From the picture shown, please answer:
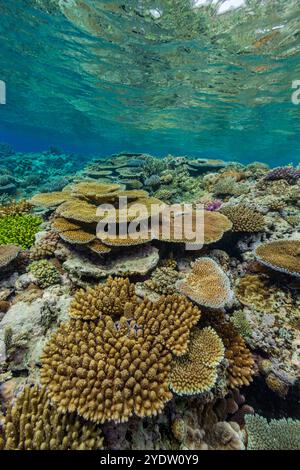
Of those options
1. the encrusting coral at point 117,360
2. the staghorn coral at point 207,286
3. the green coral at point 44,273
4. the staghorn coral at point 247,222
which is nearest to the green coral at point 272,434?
the encrusting coral at point 117,360

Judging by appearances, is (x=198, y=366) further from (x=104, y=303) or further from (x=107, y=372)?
(x=104, y=303)

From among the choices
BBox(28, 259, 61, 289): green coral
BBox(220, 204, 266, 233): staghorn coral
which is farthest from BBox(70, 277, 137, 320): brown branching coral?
BBox(220, 204, 266, 233): staghorn coral

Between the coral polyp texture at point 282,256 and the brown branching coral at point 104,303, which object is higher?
the coral polyp texture at point 282,256

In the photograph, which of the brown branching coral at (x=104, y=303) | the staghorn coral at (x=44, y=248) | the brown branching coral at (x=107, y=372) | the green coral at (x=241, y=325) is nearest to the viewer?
the brown branching coral at (x=107, y=372)

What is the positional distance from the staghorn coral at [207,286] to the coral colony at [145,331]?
0.02 meters

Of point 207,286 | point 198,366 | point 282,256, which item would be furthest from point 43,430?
point 282,256

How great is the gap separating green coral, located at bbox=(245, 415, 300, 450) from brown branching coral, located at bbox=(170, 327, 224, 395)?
2.92ft

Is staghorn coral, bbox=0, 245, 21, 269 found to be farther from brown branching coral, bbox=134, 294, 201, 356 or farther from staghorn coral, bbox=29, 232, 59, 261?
brown branching coral, bbox=134, 294, 201, 356

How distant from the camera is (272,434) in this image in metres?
3.09

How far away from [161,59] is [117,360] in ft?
63.5

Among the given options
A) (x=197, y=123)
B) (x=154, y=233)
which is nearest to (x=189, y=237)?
(x=154, y=233)

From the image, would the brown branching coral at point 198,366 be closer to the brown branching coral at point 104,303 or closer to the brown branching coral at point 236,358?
the brown branching coral at point 236,358

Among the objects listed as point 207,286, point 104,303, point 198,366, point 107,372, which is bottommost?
point 198,366

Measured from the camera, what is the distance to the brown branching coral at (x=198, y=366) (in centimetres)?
290
